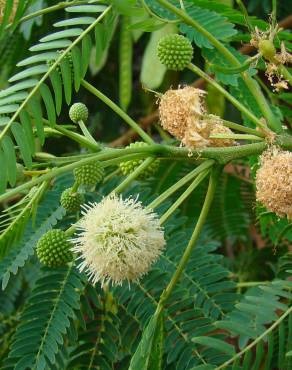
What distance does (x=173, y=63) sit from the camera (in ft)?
3.26

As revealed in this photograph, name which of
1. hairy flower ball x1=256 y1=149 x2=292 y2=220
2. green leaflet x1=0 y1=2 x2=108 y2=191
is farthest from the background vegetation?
hairy flower ball x1=256 y1=149 x2=292 y2=220

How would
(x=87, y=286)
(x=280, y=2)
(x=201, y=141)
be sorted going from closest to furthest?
(x=201, y=141) < (x=87, y=286) < (x=280, y=2)

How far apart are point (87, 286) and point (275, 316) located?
0.42 meters

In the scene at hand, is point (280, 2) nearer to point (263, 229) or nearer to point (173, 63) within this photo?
point (263, 229)

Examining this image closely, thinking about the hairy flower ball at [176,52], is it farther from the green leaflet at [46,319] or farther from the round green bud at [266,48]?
the green leaflet at [46,319]

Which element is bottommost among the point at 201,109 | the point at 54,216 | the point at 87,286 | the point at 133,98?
the point at 133,98

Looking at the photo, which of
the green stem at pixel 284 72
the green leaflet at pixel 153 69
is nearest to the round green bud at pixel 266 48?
the green stem at pixel 284 72

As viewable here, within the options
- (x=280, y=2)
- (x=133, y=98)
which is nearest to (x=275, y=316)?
(x=280, y=2)

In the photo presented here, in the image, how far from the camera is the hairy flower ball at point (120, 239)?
0.90 metres

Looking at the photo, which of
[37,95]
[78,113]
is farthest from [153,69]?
[37,95]

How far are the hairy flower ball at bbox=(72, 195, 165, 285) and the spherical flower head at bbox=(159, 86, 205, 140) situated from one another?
0.12 m

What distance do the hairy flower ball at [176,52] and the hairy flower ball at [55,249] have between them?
0.93 feet

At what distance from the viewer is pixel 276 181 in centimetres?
87

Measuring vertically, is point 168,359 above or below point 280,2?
below
